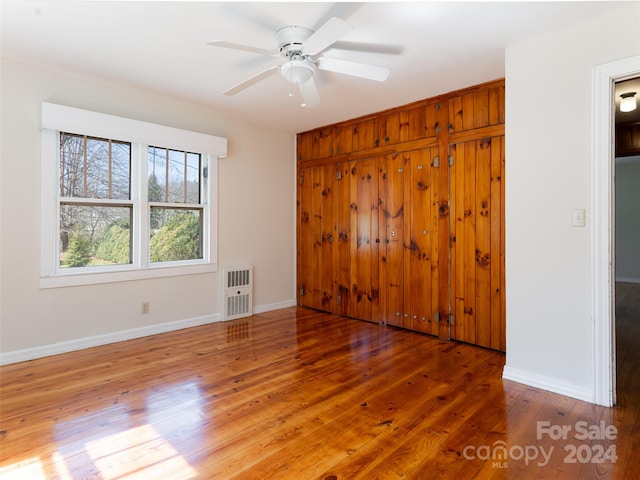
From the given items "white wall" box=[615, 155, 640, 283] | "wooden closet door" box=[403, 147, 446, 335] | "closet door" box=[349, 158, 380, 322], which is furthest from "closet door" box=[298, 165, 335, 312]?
"white wall" box=[615, 155, 640, 283]

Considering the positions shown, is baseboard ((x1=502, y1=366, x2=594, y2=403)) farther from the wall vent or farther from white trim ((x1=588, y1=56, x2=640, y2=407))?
the wall vent

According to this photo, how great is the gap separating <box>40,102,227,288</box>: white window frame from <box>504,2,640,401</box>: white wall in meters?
3.14

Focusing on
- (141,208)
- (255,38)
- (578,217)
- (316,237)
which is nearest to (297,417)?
(578,217)

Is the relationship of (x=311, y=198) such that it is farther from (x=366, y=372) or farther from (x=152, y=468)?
(x=152, y=468)

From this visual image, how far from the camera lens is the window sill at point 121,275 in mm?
3168

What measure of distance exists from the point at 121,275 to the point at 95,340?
2.12ft

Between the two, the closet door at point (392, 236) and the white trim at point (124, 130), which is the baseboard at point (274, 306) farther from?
the white trim at point (124, 130)

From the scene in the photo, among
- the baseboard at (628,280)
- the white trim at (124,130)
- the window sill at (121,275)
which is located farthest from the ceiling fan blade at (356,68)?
the baseboard at (628,280)

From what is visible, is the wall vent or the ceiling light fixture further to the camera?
the wall vent

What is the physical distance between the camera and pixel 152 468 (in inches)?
66.6

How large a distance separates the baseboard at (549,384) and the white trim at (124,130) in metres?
3.66

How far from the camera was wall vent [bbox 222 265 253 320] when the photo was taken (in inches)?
172

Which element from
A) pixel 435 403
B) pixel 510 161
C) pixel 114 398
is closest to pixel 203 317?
pixel 114 398

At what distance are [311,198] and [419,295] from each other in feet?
6.71
